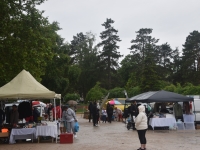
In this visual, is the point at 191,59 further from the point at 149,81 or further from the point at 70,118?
the point at 70,118

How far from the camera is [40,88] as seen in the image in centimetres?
1556

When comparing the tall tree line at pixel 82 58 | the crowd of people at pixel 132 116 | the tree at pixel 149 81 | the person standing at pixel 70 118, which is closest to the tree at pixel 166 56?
the tall tree line at pixel 82 58

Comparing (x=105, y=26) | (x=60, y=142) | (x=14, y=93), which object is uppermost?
(x=105, y=26)

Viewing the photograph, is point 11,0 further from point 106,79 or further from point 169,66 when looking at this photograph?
point 169,66

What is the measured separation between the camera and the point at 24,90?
15.2 m

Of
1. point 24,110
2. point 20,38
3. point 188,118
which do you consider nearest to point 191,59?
point 188,118

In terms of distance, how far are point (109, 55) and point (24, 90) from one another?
2281 inches

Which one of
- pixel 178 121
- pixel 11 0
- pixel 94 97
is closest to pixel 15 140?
pixel 11 0

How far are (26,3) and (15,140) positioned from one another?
32.0 feet

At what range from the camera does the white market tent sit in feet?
49.1

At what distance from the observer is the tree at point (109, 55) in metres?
72.7

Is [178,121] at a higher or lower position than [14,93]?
lower

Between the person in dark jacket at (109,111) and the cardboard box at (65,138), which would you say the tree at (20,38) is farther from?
the person in dark jacket at (109,111)

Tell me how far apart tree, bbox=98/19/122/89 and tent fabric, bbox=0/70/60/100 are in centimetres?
5589
